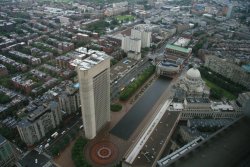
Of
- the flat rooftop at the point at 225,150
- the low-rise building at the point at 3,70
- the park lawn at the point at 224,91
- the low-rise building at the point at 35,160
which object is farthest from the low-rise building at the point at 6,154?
the park lawn at the point at 224,91

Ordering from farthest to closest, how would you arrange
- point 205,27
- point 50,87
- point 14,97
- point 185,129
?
point 205,27 < point 50,87 < point 14,97 < point 185,129

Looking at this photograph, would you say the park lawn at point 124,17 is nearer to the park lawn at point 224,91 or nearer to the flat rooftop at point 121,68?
the flat rooftop at point 121,68

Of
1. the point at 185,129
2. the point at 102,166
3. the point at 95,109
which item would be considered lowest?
the point at 102,166

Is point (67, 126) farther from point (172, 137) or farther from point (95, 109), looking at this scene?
point (172, 137)

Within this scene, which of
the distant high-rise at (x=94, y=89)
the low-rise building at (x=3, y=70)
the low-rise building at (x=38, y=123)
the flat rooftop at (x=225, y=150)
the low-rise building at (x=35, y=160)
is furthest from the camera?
the low-rise building at (x=3, y=70)

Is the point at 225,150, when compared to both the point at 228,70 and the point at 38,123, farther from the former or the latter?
the point at 228,70

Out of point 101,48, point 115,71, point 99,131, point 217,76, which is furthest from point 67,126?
point 217,76

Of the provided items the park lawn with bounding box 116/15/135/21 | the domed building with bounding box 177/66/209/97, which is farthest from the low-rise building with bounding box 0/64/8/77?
the park lawn with bounding box 116/15/135/21
